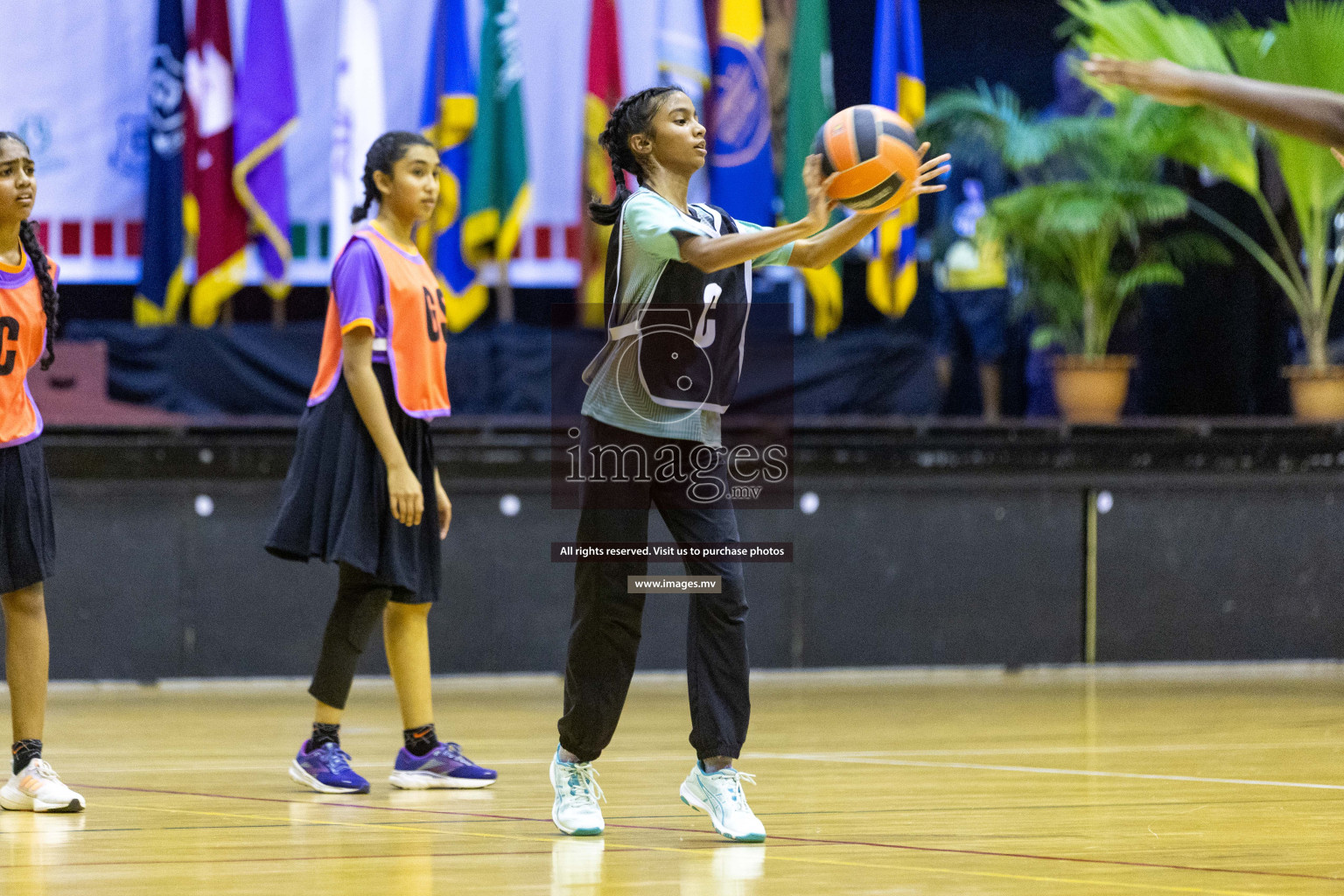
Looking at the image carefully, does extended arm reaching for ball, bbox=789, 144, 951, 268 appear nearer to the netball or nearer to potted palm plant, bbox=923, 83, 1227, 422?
the netball

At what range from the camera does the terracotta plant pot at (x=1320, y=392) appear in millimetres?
7188

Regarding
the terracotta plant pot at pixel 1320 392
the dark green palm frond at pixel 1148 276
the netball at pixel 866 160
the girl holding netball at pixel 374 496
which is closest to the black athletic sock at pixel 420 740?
the girl holding netball at pixel 374 496

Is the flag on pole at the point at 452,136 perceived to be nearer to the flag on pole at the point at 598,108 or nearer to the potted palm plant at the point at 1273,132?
the flag on pole at the point at 598,108

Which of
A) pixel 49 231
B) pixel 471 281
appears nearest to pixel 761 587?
pixel 471 281

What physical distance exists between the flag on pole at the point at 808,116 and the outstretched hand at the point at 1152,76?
4.80 metres

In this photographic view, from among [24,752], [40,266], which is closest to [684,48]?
[40,266]

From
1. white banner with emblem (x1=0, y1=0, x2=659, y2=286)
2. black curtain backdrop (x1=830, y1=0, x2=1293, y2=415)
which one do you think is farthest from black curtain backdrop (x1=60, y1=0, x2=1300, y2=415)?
white banner with emblem (x1=0, y1=0, x2=659, y2=286)

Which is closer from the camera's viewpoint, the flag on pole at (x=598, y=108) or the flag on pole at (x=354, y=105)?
the flag on pole at (x=354, y=105)

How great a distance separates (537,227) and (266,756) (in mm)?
3412

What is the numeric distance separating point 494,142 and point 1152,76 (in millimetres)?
4950

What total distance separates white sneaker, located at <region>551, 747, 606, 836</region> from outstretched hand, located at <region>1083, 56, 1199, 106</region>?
1.51m

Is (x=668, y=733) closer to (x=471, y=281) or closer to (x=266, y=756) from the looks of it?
(x=266, y=756)

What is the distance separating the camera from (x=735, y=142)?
7.12m

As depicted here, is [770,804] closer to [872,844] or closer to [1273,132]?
[872,844]
